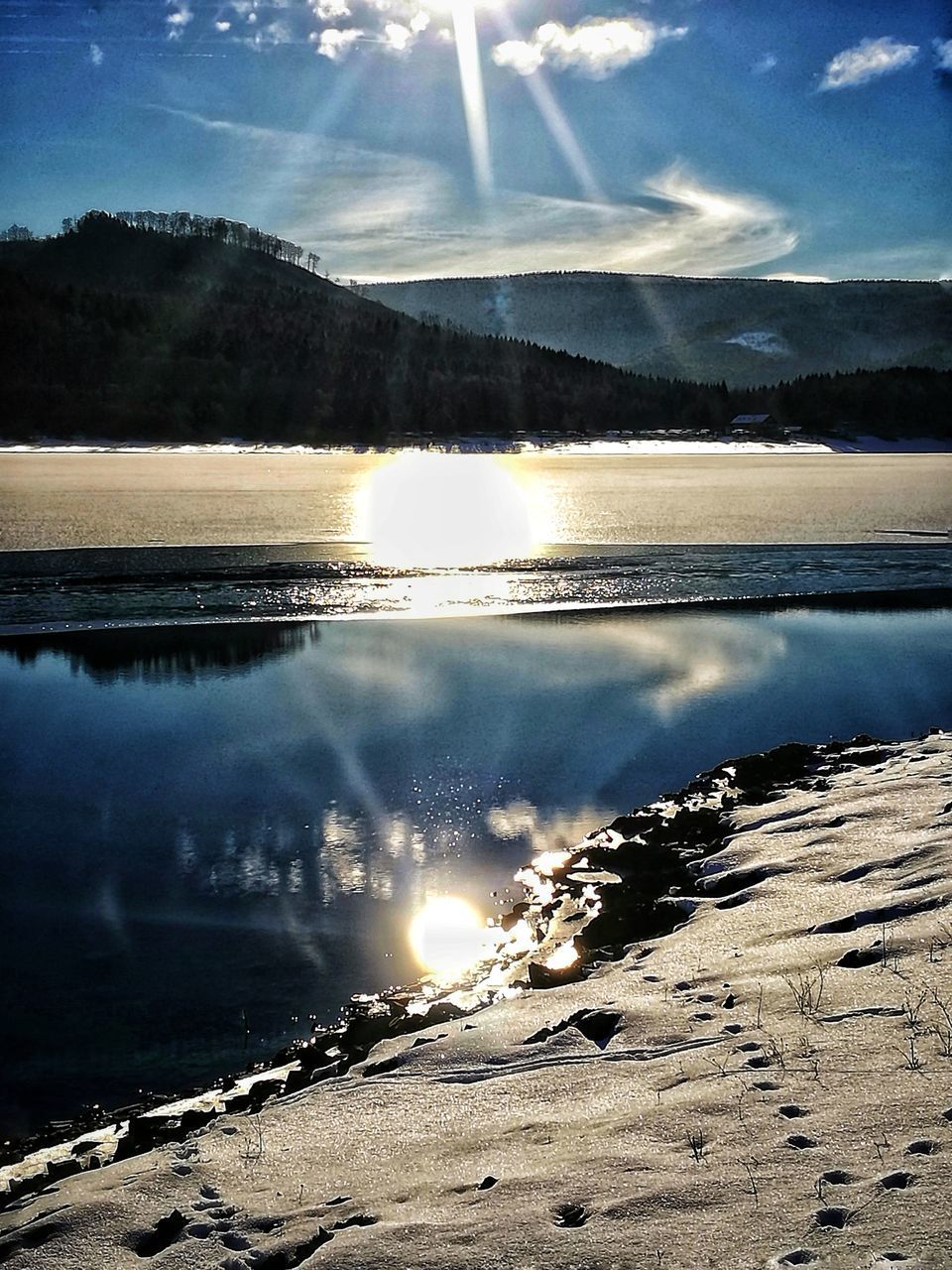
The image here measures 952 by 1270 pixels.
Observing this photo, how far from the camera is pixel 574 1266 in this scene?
10.9 ft

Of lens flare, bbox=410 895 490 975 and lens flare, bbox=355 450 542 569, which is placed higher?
lens flare, bbox=355 450 542 569

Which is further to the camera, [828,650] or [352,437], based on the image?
[352,437]

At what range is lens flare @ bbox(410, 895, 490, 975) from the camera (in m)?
7.02

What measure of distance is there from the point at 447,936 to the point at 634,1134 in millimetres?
3432

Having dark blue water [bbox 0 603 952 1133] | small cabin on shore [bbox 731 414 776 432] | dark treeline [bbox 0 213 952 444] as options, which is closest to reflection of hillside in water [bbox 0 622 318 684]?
dark blue water [bbox 0 603 952 1133]

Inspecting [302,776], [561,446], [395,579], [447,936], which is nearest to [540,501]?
[395,579]

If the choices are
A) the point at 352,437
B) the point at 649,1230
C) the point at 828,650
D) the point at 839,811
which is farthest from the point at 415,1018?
the point at 352,437

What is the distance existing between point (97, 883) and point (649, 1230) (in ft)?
19.2

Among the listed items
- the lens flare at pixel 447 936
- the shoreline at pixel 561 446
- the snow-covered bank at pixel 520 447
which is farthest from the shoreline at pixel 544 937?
the snow-covered bank at pixel 520 447

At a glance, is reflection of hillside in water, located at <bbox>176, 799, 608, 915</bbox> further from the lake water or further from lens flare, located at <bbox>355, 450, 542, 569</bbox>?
the lake water

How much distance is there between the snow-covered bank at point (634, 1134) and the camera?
340cm

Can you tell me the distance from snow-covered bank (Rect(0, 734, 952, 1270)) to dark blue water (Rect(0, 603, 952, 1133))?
1341 millimetres

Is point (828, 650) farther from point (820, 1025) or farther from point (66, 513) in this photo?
point (66, 513)

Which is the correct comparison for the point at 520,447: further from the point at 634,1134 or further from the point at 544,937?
the point at 634,1134
